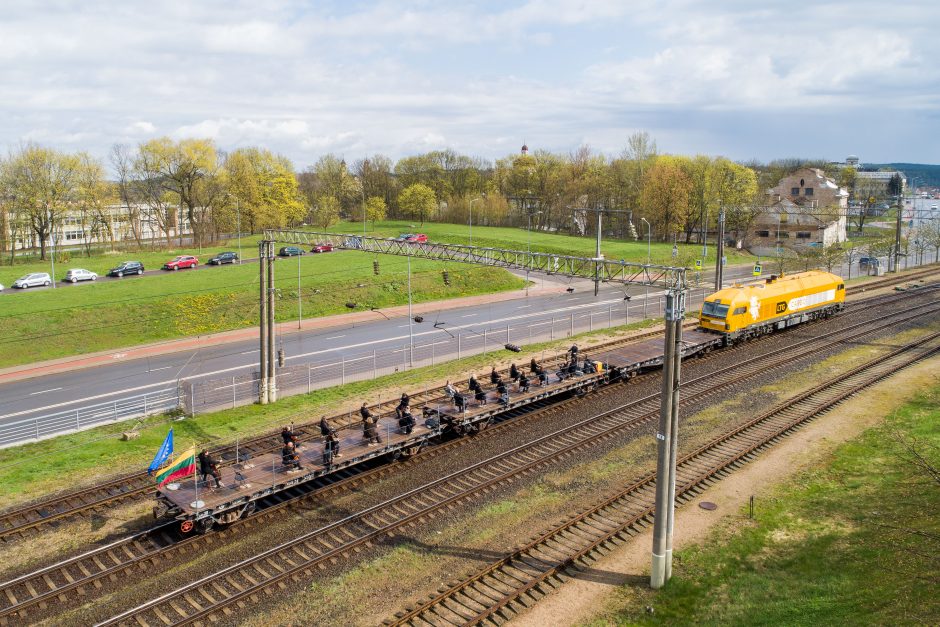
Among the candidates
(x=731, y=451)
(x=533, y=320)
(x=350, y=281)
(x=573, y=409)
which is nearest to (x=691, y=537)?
(x=731, y=451)

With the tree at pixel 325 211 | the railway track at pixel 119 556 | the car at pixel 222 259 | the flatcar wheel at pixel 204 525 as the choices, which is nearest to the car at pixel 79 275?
the car at pixel 222 259

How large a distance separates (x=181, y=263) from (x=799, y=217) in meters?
73.9

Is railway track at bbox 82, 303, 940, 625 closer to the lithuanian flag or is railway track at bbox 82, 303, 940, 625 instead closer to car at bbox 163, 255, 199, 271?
the lithuanian flag

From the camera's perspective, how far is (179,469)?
59.9ft

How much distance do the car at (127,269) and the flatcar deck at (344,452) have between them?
144 ft

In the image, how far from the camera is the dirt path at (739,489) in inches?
572

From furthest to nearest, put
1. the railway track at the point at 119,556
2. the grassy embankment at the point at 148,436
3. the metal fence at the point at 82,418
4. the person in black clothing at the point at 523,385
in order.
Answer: the person in black clothing at the point at 523,385 < the metal fence at the point at 82,418 < the grassy embankment at the point at 148,436 < the railway track at the point at 119,556

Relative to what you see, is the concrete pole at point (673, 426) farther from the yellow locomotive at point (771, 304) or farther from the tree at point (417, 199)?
the tree at point (417, 199)

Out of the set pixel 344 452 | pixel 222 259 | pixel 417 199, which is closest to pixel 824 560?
pixel 344 452

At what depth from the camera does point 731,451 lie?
2294 cm

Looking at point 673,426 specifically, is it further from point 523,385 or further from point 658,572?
point 523,385

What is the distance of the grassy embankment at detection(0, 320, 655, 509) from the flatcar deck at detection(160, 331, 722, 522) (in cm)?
418

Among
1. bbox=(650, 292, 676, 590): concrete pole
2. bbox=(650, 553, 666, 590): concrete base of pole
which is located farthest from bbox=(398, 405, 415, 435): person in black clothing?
bbox=(650, 553, 666, 590): concrete base of pole

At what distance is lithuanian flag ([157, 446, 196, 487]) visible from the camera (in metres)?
18.0
